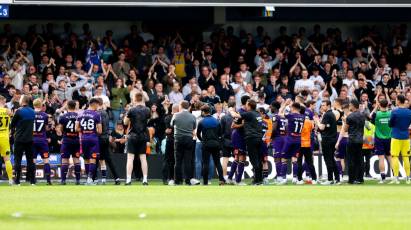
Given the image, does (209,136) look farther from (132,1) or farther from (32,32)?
(32,32)

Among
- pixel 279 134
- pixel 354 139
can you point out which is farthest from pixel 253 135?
pixel 354 139

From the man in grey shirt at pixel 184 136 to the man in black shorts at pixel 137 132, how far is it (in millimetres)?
781

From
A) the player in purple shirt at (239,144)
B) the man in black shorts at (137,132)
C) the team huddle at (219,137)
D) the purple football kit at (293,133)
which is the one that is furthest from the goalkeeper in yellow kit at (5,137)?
the purple football kit at (293,133)

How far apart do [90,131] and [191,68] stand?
936 centimetres

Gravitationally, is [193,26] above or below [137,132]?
above

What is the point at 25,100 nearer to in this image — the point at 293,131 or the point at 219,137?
the point at 219,137

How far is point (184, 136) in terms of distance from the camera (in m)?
28.3

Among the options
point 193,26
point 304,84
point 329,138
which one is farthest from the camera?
point 193,26

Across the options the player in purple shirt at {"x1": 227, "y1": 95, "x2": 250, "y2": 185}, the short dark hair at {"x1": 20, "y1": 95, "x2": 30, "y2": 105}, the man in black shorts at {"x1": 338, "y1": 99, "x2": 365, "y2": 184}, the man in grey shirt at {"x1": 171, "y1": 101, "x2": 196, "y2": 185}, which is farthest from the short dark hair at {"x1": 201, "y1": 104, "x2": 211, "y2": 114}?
the short dark hair at {"x1": 20, "y1": 95, "x2": 30, "y2": 105}

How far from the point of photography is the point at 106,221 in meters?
16.5

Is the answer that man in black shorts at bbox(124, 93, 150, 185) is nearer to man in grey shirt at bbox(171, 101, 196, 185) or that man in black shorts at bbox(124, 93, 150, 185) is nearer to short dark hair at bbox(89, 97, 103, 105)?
man in grey shirt at bbox(171, 101, 196, 185)

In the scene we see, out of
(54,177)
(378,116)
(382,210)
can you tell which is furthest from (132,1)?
(382,210)

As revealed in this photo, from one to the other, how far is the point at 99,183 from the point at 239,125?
161 inches

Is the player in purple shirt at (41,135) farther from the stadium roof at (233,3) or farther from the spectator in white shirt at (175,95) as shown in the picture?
the spectator in white shirt at (175,95)
